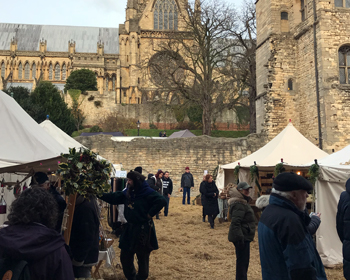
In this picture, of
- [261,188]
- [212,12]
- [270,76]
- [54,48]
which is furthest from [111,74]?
[261,188]

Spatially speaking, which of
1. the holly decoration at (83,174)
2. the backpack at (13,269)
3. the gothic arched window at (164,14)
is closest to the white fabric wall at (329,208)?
the holly decoration at (83,174)

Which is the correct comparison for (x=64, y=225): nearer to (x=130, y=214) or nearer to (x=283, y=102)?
(x=130, y=214)

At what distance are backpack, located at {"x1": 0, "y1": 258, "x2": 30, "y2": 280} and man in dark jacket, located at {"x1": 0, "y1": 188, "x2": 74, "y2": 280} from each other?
0.03m

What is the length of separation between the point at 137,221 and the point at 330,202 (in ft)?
12.5

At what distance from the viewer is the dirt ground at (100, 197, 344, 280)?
5316 mm

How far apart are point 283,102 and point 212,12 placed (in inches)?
359

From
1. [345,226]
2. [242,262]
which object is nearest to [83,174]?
[242,262]

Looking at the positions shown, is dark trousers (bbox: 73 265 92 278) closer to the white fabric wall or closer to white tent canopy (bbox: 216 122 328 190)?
the white fabric wall

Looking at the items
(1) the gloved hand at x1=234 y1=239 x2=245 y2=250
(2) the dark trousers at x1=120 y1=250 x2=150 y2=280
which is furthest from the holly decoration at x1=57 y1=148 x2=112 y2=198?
(1) the gloved hand at x1=234 y1=239 x2=245 y2=250

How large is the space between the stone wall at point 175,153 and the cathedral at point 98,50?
25078 millimetres

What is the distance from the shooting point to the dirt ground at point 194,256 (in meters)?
5.32

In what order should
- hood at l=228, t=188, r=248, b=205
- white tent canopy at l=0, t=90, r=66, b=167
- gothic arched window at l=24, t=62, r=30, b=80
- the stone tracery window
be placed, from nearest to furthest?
white tent canopy at l=0, t=90, r=66, b=167 < hood at l=228, t=188, r=248, b=205 < the stone tracery window < gothic arched window at l=24, t=62, r=30, b=80

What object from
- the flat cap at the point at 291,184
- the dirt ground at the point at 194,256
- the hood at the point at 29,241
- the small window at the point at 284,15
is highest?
the small window at the point at 284,15

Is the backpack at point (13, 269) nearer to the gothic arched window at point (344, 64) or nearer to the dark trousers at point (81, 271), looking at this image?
the dark trousers at point (81, 271)
